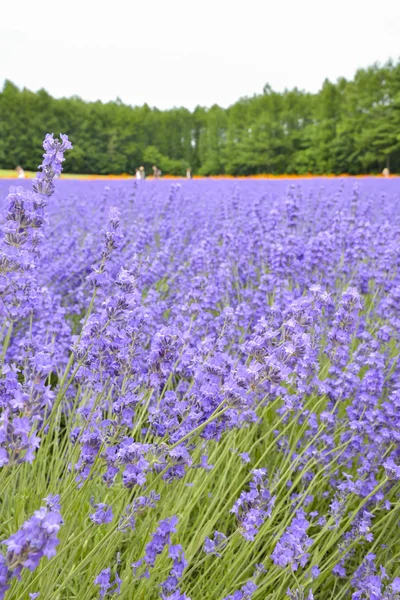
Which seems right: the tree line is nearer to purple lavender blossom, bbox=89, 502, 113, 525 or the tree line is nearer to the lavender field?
the lavender field

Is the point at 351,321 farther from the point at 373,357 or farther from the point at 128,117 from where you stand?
the point at 128,117

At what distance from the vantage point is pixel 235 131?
106 feet

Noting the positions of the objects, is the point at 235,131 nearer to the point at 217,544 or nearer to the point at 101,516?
the point at 217,544

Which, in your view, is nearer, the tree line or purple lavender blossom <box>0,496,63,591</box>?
purple lavender blossom <box>0,496,63,591</box>

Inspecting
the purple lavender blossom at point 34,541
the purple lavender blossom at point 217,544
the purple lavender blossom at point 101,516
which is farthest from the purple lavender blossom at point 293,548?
the purple lavender blossom at point 34,541

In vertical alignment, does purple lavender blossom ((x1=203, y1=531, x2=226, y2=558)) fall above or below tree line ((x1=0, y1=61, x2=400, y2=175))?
below

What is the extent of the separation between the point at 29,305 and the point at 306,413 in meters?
1.09

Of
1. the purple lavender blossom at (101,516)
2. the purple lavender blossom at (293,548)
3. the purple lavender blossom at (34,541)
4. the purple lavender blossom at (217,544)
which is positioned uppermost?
the purple lavender blossom at (34,541)

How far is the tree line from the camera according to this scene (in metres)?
27.9

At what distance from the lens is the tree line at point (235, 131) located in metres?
27.9

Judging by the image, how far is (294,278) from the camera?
340 centimetres

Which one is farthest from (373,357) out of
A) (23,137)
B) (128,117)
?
(128,117)

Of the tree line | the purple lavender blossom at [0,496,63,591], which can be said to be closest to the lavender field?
the purple lavender blossom at [0,496,63,591]

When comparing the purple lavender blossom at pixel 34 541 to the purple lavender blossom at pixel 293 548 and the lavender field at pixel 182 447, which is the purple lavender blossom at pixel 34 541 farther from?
the purple lavender blossom at pixel 293 548
